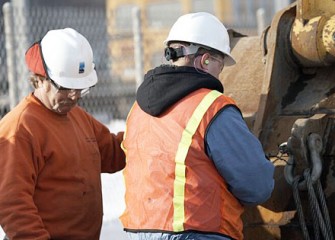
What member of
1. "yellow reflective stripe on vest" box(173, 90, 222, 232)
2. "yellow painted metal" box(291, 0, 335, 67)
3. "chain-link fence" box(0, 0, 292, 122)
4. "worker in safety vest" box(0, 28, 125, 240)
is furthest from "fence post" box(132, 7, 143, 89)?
"yellow reflective stripe on vest" box(173, 90, 222, 232)

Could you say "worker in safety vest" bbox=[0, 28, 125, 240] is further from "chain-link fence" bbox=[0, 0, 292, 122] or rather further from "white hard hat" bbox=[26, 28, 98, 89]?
"chain-link fence" bbox=[0, 0, 292, 122]

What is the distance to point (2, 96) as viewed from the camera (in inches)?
283

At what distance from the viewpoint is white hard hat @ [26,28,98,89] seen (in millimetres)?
3861

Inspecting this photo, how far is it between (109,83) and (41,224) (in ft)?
19.0

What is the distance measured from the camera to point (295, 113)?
429 cm

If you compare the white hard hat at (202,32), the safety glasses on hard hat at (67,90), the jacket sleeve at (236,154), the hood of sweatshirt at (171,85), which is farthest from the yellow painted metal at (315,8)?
the safety glasses on hard hat at (67,90)

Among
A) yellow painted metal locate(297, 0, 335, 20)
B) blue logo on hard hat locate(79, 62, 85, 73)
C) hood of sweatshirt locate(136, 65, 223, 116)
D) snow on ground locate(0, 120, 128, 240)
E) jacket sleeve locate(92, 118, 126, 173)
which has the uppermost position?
yellow painted metal locate(297, 0, 335, 20)

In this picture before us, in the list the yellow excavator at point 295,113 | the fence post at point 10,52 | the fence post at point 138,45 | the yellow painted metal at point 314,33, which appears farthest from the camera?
the fence post at point 138,45

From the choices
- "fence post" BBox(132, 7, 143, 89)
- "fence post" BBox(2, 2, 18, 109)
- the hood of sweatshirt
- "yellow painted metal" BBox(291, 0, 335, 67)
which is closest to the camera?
the hood of sweatshirt

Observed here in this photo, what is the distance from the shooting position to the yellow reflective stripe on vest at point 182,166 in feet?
11.2

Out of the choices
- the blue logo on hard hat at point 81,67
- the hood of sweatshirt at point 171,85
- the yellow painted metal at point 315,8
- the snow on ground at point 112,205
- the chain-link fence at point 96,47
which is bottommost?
the snow on ground at point 112,205

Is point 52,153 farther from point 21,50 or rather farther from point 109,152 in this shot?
point 21,50

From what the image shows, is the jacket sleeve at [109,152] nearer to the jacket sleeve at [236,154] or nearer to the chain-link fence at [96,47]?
the jacket sleeve at [236,154]

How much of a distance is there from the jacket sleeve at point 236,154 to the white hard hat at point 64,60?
74cm
